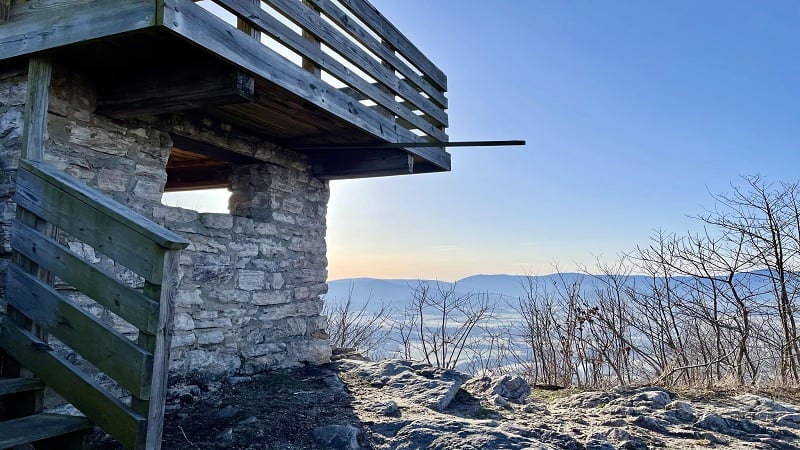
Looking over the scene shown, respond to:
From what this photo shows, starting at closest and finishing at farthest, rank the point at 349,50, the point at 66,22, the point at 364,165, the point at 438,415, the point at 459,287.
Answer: the point at 66,22
the point at 438,415
the point at 349,50
the point at 364,165
the point at 459,287

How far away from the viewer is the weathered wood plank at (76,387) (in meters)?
2.27

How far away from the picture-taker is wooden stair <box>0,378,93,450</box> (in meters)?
2.23

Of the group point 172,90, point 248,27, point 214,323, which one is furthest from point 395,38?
point 214,323

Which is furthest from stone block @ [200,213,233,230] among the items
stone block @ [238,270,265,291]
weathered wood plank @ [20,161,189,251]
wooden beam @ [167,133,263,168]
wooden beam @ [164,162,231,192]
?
wooden beam @ [164,162,231,192]

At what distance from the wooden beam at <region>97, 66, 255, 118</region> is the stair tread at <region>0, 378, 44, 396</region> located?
1.78 m

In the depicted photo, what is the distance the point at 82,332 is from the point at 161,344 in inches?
21.3

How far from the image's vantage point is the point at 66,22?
109 inches

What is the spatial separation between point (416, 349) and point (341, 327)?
75.9 inches

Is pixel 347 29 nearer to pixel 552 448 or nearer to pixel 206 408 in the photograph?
pixel 206 408

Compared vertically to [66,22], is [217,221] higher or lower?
lower

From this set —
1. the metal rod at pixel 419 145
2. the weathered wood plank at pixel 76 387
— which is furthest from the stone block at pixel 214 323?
the metal rod at pixel 419 145

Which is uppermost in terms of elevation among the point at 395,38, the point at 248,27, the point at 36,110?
the point at 395,38

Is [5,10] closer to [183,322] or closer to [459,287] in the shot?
[183,322]

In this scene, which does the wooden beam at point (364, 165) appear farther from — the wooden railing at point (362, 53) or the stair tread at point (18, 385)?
the stair tread at point (18, 385)
